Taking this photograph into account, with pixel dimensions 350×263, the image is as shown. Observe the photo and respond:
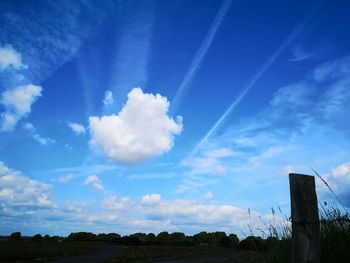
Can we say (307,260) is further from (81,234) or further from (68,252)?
(81,234)

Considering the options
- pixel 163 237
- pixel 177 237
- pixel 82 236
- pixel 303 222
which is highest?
pixel 82 236

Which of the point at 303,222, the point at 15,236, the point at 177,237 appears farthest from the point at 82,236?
the point at 303,222

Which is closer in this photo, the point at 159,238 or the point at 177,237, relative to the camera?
the point at 177,237

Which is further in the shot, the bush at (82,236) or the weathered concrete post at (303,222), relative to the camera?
the bush at (82,236)

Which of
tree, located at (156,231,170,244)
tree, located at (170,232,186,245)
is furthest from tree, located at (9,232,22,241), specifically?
tree, located at (170,232,186,245)

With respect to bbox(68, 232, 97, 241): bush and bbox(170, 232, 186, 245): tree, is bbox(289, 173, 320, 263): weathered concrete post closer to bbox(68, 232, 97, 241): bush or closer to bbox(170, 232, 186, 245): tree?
bbox(170, 232, 186, 245): tree

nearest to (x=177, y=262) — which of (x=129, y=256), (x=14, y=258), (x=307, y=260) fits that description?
(x=129, y=256)

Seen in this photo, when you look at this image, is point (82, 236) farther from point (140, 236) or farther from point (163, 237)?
point (163, 237)

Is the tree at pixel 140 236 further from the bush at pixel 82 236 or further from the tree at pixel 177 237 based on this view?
the bush at pixel 82 236

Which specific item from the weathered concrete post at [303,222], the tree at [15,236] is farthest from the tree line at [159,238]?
the weathered concrete post at [303,222]

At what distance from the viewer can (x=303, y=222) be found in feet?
15.8

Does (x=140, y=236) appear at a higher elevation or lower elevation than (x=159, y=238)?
higher

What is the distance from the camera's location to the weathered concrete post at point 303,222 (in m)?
4.78

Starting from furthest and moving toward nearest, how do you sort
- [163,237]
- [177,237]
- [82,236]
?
[82,236]
[163,237]
[177,237]
